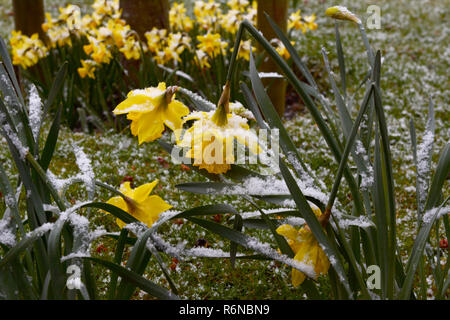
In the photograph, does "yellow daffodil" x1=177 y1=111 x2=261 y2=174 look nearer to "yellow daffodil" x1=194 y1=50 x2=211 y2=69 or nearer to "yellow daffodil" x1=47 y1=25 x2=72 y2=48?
"yellow daffodil" x1=194 y1=50 x2=211 y2=69

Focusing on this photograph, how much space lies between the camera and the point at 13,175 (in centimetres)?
287

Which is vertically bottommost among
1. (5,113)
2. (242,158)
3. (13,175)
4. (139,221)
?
(13,175)

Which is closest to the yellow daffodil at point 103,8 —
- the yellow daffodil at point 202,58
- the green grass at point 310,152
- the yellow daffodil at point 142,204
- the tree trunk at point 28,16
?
the tree trunk at point 28,16

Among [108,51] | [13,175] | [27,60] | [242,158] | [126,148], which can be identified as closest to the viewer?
[242,158]

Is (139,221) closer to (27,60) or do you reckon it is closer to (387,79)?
(27,60)

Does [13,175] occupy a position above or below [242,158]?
below

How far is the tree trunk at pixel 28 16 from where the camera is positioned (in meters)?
4.59

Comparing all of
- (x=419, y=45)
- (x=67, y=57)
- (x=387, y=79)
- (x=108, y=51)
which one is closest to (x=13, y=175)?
(x=108, y=51)

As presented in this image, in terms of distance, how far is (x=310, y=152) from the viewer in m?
3.31

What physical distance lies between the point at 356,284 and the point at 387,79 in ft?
11.7

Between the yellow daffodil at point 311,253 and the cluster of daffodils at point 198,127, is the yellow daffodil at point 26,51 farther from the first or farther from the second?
the yellow daffodil at point 311,253

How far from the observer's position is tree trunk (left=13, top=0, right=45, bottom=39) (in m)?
4.59

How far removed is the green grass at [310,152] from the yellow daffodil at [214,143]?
56cm

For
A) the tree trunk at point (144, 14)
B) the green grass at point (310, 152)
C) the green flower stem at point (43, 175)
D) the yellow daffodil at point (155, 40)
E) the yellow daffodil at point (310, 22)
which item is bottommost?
the green grass at point (310, 152)
